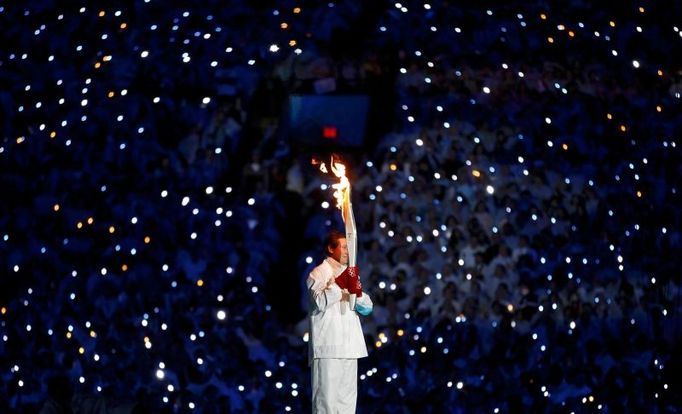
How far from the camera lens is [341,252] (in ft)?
21.2

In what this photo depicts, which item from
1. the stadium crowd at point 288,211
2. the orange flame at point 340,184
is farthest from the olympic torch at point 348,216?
the stadium crowd at point 288,211

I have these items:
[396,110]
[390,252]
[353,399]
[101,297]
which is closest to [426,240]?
[390,252]

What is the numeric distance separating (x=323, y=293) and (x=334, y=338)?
203 mm

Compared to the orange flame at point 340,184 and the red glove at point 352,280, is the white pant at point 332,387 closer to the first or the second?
the red glove at point 352,280

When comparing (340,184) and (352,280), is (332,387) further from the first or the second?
(340,184)

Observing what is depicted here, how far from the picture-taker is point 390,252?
23.7 ft

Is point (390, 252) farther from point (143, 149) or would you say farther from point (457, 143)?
point (143, 149)

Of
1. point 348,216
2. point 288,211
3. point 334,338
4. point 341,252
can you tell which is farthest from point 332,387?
point 288,211

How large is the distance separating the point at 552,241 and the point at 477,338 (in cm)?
64

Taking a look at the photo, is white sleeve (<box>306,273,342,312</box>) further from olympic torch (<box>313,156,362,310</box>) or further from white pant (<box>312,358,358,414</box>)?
white pant (<box>312,358,358,414</box>)

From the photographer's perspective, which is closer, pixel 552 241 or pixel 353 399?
pixel 353 399

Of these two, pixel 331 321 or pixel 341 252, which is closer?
pixel 331 321

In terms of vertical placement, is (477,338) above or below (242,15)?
below

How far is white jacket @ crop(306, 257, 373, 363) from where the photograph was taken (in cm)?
634
